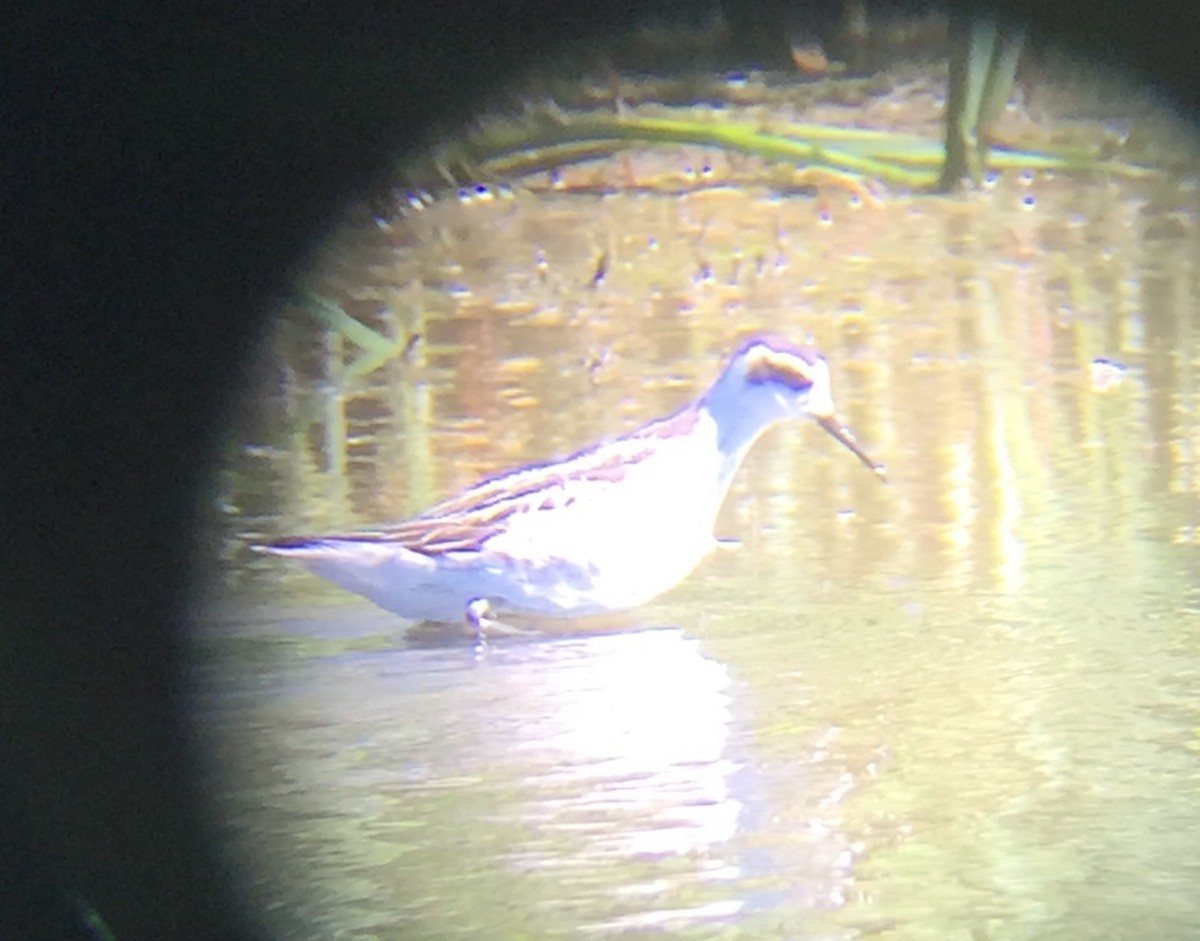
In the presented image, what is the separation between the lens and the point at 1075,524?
194 centimetres

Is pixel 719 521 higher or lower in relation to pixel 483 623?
higher

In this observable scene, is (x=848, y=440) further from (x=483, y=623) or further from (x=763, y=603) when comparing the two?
(x=483, y=623)

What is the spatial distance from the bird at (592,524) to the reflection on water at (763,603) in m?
0.03

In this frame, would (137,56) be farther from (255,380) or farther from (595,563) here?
(595,563)

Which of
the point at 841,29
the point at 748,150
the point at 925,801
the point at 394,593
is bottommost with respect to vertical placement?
the point at 925,801

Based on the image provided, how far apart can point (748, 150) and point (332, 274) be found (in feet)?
1.88

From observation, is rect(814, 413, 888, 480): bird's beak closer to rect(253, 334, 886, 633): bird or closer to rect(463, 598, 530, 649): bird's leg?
rect(253, 334, 886, 633): bird

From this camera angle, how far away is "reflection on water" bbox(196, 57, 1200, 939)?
1729mm

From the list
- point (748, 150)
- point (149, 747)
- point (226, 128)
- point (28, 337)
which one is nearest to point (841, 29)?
point (748, 150)

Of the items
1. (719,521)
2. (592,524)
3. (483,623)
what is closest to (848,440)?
(719,521)

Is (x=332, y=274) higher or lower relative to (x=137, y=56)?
lower

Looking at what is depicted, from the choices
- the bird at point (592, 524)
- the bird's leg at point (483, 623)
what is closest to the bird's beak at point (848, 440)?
the bird at point (592, 524)

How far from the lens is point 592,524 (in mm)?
1902

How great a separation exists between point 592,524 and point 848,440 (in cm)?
34
